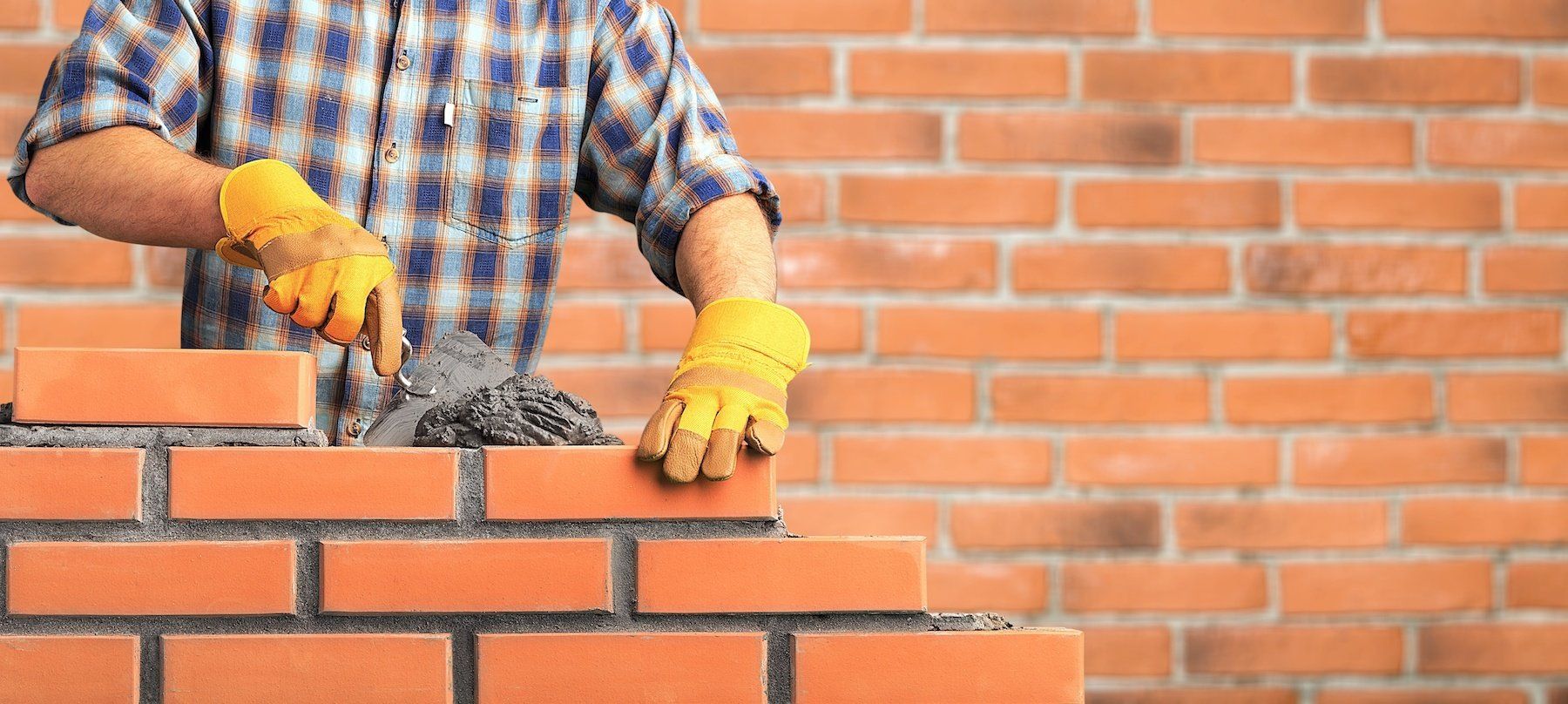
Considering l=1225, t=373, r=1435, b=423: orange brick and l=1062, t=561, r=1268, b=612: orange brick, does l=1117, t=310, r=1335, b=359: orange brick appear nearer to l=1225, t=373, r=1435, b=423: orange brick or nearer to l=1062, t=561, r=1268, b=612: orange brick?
l=1225, t=373, r=1435, b=423: orange brick

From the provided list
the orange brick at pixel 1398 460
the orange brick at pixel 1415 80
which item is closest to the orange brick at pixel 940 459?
the orange brick at pixel 1398 460

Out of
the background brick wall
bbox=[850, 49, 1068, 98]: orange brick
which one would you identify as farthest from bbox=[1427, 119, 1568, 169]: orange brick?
bbox=[850, 49, 1068, 98]: orange brick

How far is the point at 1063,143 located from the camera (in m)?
2.48

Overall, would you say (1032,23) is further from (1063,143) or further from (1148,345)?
(1148,345)

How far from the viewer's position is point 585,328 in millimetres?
2436

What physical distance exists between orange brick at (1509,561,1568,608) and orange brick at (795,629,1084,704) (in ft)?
5.41

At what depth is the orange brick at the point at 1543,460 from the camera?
8.21 ft

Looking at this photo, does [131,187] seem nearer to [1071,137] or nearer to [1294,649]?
[1071,137]

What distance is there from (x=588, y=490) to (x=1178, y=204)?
1.60 m

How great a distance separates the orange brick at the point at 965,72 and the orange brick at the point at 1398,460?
0.83 metres

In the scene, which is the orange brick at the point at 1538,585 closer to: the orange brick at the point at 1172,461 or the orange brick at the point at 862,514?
the orange brick at the point at 1172,461

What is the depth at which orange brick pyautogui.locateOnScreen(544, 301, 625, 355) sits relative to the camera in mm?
2428

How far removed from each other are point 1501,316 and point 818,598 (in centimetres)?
185

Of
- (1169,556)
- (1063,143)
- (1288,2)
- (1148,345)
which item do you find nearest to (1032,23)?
(1063,143)
